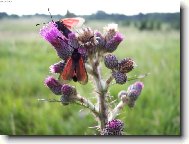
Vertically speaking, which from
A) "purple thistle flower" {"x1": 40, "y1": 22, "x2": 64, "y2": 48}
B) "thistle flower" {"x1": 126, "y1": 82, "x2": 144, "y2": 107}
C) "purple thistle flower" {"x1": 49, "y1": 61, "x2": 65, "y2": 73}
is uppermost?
"purple thistle flower" {"x1": 40, "y1": 22, "x2": 64, "y2": 48}

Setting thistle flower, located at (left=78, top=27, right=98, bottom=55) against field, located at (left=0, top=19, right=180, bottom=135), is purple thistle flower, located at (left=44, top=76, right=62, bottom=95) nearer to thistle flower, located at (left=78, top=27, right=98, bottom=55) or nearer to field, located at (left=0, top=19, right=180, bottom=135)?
thistle flower, located at (left=78, top=27, right=98, bottom=55)

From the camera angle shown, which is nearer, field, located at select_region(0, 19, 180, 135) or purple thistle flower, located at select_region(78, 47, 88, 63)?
purple thistle flower, located at select_region(78, 47, 88, 63)

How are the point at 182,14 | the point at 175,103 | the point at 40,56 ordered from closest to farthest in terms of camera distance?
the point at 182,14, the point at 175,103, the point at 40,56

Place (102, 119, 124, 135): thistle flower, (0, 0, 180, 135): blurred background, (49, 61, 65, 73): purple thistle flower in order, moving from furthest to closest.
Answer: (0, 0, 180, 135): blurred background, (49, 61, 65, 73): purple thistle flower, (102, 119, 124, 135): thistle flower

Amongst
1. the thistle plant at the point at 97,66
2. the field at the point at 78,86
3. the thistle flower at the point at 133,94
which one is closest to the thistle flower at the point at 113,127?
the thistle plant at the point at 97,66

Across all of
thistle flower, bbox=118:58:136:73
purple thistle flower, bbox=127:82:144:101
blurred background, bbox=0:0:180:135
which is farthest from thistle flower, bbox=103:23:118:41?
blurred background, bbox=0:0:180:135

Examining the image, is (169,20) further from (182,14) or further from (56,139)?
(56,139)

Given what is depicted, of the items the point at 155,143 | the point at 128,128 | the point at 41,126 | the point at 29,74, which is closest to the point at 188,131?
the point at 155,143

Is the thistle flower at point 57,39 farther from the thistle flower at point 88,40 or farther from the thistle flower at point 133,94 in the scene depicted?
the thistle flower at point 133,94
